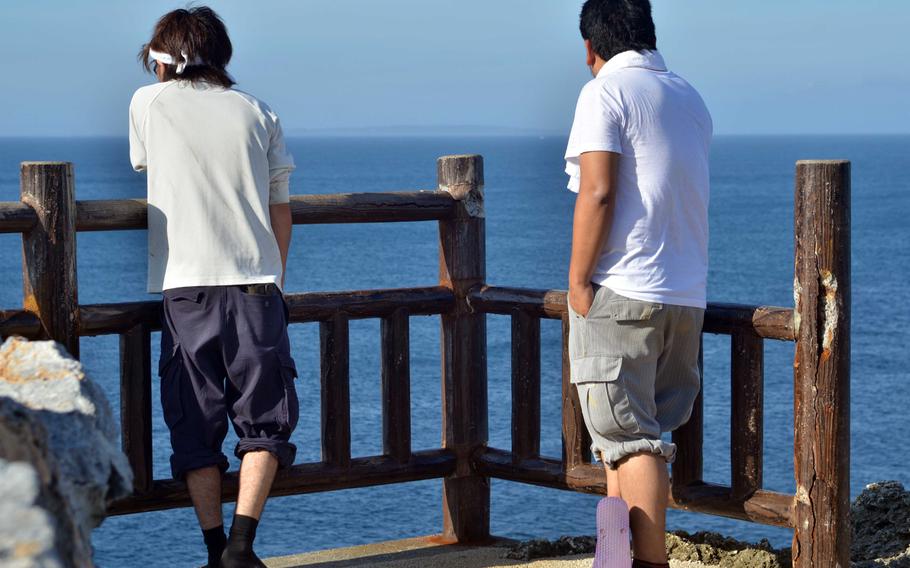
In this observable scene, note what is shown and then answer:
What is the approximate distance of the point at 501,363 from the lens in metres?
22.3

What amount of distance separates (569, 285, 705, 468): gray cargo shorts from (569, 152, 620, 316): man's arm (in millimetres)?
159

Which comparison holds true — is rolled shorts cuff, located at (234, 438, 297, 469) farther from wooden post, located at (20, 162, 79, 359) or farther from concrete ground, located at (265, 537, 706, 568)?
concrete ground, located at (265, 537, 706, 568)

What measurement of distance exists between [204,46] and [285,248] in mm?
691

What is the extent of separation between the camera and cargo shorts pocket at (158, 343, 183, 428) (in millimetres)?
4168

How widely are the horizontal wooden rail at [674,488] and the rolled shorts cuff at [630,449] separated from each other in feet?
2.06

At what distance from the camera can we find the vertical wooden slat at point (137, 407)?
460cm

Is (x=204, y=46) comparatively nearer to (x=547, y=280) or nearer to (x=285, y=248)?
(x=285, y=248)

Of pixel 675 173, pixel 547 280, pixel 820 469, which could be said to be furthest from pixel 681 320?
pixel 547 280

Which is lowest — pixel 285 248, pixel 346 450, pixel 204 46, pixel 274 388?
pixel 346 450

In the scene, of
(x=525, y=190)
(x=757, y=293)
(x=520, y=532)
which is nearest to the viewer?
(x=520, y=532)

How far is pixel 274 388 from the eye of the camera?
164 inches

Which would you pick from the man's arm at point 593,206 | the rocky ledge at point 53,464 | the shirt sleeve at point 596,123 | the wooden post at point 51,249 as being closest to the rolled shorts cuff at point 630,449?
the man's arm at point 593,206

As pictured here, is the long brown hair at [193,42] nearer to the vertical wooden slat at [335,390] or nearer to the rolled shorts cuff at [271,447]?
the rolled shorts cuff at [271,447]

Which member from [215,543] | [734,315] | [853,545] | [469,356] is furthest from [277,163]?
[853,545]
